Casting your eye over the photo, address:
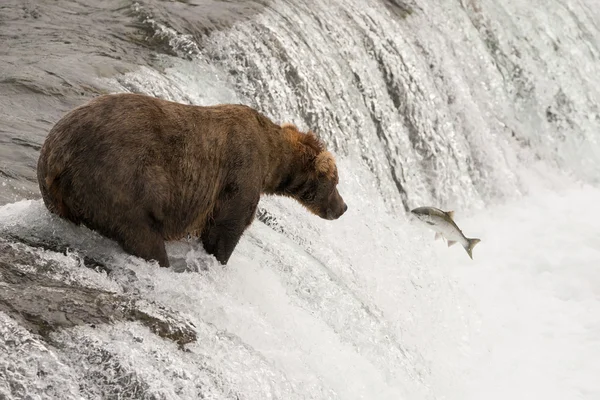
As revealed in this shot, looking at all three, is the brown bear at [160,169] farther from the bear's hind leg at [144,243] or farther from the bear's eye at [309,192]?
the bear's eye at [309,192]

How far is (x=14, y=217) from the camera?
3605mm

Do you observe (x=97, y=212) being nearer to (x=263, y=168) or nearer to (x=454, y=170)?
(x=263, y=168)

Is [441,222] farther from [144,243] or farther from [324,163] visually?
[144,243]

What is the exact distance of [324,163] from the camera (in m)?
4.87

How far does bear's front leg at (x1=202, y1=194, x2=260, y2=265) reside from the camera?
4145 mm

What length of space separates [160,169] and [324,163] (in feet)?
4.64

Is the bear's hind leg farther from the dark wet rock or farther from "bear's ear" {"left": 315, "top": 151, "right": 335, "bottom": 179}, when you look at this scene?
"bear's ear" {"left": 315, "top": 151, "right": 335, "bottom": 179}

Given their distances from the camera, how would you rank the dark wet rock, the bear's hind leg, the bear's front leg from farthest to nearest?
the bear's front leg < the bear's hind leg < the dark wet rock

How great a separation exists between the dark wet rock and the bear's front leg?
0.88m

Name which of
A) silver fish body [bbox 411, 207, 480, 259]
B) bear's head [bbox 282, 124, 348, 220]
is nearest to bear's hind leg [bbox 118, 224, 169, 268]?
bear's head [bbox 282, 124, 348, 220]

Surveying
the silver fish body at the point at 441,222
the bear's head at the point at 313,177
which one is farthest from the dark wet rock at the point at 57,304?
the silver fish body at the point at 441,222

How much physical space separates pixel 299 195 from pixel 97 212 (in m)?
1.71

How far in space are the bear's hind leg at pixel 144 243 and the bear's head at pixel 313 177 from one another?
4.08 feet

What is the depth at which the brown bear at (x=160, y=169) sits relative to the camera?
3453 mm
